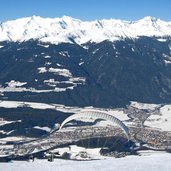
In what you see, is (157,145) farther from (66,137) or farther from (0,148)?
(0,148)

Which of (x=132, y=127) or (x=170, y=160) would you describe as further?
(x=132, y=127)

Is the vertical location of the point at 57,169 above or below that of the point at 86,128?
below

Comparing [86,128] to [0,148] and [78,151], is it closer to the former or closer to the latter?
[0,148]

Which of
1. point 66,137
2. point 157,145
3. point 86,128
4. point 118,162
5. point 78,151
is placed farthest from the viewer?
point 86,128

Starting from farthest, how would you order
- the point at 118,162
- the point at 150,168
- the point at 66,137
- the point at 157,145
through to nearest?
the point at 66,137, the point at 157,145, the point at 118,162, the point at 150,168

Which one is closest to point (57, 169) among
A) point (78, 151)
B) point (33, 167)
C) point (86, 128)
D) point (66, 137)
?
point (33, 167)

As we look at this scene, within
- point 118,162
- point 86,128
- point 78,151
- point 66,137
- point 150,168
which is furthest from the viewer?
point 86,128

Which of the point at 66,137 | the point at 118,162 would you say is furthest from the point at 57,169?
the point at 66,137

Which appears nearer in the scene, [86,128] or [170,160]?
[170,160]

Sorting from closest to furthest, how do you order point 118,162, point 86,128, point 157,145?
point 118,162 < point 157,145 < point 86,128
